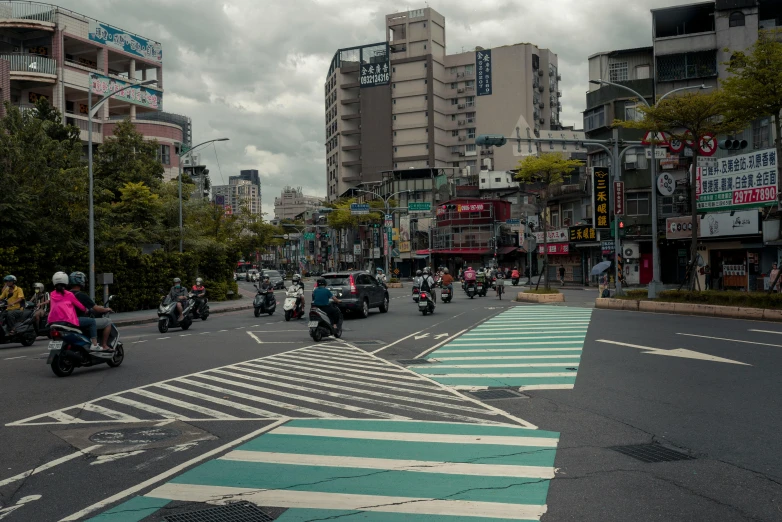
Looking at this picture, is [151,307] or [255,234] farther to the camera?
[255,234]

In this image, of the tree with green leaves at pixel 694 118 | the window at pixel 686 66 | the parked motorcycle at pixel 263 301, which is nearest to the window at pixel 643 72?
the window at pixel 686 66

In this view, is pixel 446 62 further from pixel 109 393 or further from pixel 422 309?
pixel 109 393

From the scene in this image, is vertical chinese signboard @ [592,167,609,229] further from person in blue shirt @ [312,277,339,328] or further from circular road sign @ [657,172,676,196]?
person in blue shirt @ [312,277,339,328]

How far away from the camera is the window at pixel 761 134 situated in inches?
1413

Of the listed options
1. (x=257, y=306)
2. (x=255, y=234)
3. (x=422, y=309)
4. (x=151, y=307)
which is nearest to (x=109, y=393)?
(x=422, y=309)

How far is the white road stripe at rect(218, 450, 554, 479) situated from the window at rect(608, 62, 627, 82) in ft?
184

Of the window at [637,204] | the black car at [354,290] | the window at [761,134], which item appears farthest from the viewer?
the window at [637,204]

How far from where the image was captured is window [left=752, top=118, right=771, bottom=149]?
35.9 metres

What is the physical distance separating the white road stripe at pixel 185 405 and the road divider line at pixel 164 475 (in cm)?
93

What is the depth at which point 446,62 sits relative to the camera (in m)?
107

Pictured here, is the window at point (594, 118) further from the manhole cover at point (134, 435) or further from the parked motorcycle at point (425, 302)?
the manhole cover at point (134, 435)

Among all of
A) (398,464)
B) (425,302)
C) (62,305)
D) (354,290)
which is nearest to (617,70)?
(425,302)

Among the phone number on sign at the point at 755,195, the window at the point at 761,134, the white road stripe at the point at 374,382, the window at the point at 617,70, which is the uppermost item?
the window at the point at 617,70

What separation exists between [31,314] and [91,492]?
52.0ft
